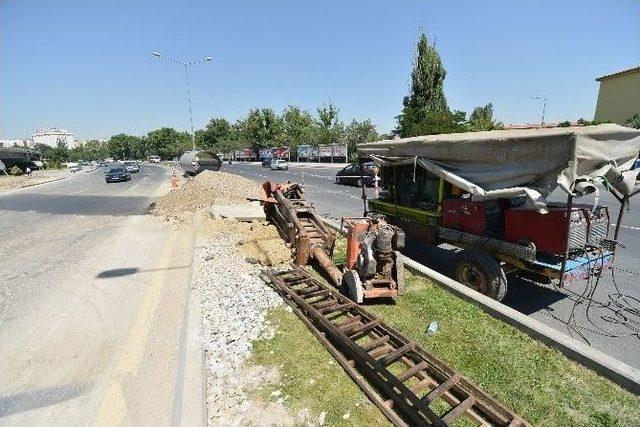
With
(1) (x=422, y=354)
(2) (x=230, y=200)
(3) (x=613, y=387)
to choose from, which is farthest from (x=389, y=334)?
(2) (x=230, y=200)

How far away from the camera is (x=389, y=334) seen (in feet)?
16.1

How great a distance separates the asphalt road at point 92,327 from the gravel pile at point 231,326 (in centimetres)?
38

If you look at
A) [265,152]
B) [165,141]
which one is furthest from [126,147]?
[265,152]

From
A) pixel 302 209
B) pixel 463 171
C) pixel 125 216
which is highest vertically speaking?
pixel 463 171

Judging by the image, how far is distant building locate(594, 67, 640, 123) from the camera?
37250 millimetres

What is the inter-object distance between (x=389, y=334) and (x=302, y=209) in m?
5.05

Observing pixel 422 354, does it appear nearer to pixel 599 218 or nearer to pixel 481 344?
pixel 481 344

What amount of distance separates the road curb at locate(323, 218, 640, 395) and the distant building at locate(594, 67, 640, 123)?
4212 centimetres

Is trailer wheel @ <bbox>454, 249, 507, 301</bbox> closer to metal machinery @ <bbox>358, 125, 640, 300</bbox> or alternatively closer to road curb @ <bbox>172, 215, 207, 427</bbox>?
metal machinery @ <bbox>358, 125, 640, 300</bbox>

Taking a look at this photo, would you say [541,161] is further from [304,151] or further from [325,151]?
[304,151]

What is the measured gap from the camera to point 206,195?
624 inches

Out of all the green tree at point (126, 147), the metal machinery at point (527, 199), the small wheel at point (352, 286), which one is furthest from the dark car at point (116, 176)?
the green tree at point (126, 147)

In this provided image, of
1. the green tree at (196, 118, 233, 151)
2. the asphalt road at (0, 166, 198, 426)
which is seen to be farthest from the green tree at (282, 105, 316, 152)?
the asphalt road at (0, 166, 198, 426)

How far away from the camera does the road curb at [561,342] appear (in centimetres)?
386
